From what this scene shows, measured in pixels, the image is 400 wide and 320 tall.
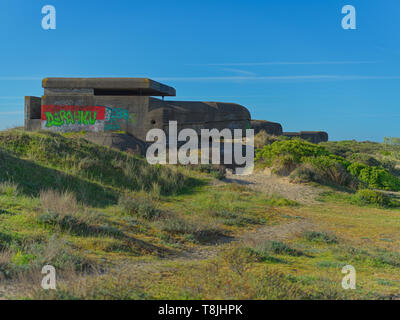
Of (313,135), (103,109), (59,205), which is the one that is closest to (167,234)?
(59,205)

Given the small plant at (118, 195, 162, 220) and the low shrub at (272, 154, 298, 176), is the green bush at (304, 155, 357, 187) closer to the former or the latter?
the low shrub at (272, 154, 298, 176)

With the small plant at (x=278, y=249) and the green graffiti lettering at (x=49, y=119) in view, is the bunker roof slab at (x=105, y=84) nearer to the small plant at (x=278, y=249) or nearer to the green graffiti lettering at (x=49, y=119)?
the green graffiti lettering at (x=49, y=119)

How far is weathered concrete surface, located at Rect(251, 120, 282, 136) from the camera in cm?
2345

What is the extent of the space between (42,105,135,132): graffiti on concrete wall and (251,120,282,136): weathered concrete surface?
7424 mm

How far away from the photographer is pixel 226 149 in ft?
64.0

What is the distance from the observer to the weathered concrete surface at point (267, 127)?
923 inches

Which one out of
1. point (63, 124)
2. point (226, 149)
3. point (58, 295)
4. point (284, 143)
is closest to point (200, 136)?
point (226, 149)

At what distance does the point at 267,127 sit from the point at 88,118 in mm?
10838

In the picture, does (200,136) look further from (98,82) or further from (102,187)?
(102,187)

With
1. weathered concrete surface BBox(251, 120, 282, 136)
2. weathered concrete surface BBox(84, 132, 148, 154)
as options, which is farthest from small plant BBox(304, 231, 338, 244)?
weathered concrete surface BBox(251, 120, 282, 136)

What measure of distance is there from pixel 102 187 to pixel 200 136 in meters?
10.3

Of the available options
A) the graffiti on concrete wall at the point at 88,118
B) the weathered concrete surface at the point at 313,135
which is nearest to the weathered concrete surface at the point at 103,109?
the graffiti on concrete wall at the point at 88,118

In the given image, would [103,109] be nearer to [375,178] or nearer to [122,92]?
[122,92]

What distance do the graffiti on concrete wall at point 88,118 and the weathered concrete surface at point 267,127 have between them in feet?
24.4
